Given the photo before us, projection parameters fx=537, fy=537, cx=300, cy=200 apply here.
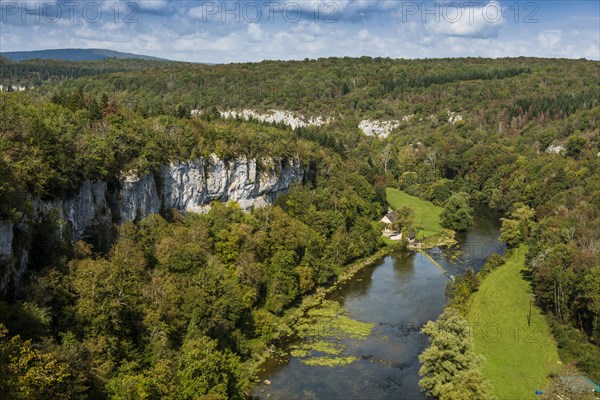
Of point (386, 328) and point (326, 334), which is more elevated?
point (386, 328)

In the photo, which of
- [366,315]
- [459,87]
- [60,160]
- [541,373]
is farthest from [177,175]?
[459,87]

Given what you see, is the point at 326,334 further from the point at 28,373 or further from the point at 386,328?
the point at 28,373

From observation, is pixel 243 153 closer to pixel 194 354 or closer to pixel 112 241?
pixel 112 241

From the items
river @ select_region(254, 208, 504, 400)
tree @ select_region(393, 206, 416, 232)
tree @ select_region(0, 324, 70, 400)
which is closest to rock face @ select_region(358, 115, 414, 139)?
tree @ select_region(393, 206, 416, 232)

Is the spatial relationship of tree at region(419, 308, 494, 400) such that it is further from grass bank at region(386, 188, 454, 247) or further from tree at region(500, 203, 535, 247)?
grass bank at region(386, 188, 454, 247)

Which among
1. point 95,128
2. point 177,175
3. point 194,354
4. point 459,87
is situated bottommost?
point 194,354

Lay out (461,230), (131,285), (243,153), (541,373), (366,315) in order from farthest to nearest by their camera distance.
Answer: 1. (461,230)
2. (243,153)
3. (366,315)
4. (541,373)
5. (131,285)

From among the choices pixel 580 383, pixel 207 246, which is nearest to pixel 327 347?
pixel 207 246
